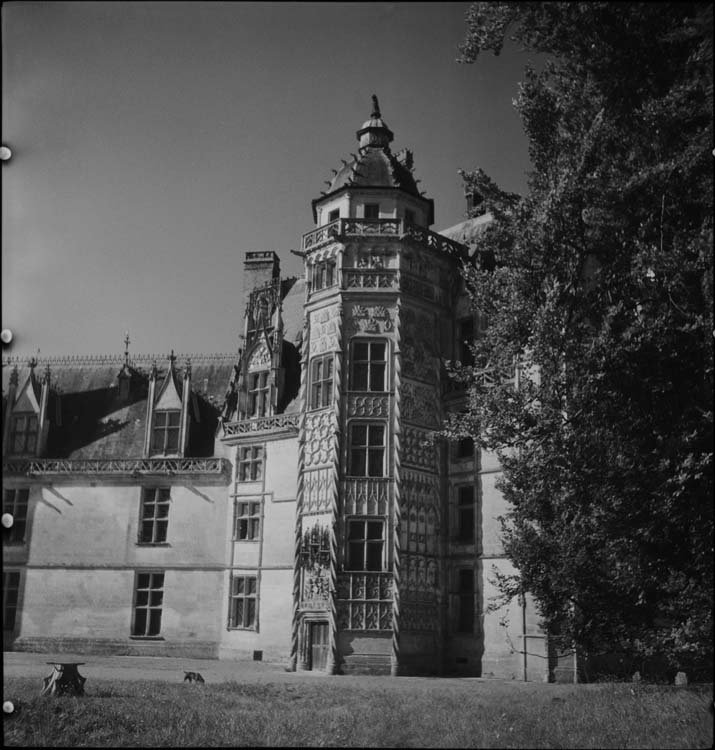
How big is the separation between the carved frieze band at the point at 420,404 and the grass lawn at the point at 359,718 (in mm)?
10329

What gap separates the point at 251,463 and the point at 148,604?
6381mm

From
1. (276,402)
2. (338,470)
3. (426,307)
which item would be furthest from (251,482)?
(426,307)

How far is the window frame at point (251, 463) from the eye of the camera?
30.7 meters

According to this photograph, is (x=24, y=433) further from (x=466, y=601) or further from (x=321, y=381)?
(x=466, y=601)

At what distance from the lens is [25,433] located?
114 ft

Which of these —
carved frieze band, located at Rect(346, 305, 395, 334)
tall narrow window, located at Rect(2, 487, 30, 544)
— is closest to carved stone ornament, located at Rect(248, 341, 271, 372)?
carved frieze band, located at Rect(346, 305, 395, 334)

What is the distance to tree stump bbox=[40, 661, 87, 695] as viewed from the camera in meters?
16.0

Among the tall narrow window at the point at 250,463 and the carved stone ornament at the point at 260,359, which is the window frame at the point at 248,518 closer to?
the tall narrow window at the point at 250,463

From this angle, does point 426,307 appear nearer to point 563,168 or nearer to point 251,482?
point 251,482

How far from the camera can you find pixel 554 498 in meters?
14.9

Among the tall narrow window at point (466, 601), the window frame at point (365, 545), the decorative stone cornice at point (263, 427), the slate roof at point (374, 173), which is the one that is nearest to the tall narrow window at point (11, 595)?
the decorative stone cornice at point (263, 427)

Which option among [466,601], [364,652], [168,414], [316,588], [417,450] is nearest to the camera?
[364,652]

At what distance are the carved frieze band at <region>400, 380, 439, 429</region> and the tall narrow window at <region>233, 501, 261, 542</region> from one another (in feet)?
23.4

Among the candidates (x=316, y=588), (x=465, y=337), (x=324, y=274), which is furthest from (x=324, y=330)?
(x=316, y=588)
